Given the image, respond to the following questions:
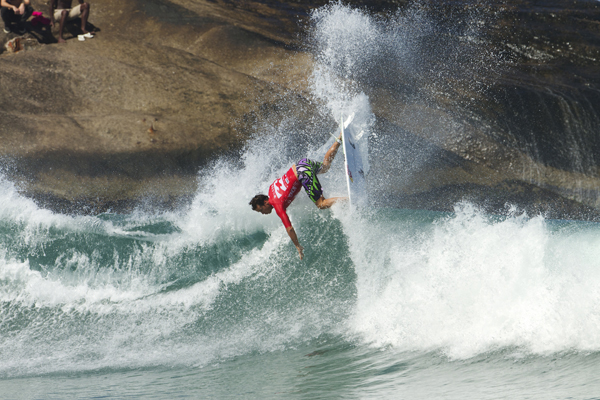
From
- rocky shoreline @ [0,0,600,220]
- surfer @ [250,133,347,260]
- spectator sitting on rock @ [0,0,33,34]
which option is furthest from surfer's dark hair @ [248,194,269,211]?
spectator sitting on rock @ [0,0,33,34]

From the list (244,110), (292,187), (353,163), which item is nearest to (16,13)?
(244,110)

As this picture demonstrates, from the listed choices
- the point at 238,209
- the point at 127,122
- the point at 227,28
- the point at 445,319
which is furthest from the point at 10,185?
the point at 445,319

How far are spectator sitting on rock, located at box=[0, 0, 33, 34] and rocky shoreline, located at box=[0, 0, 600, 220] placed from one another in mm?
256

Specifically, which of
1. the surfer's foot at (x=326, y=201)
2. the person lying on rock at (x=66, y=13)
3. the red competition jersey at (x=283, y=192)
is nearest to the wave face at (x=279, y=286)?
the surfer's foot at (x=326, y=201)

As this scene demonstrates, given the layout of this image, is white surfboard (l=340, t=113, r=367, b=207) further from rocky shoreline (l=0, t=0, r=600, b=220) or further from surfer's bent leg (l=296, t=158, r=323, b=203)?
rocky shoreline (l=0, t=0, r=600, b=220)

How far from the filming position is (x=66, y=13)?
10609 millimetres

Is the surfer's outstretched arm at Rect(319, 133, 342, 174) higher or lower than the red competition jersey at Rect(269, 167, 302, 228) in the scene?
higher

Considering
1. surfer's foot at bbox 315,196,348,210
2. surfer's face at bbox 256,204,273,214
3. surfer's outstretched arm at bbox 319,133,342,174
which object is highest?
surfer's outstretched arm at bbox 319,133,342,174

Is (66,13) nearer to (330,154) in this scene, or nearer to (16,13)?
(16,13)

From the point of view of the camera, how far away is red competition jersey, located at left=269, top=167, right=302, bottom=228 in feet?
19.8

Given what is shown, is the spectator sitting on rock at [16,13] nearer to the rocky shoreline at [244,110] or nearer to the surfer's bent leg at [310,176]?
the rocky shoreline at [244,110]

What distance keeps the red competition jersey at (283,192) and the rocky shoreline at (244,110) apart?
11.6 ft

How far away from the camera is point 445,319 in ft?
16.8

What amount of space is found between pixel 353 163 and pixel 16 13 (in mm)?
8794
